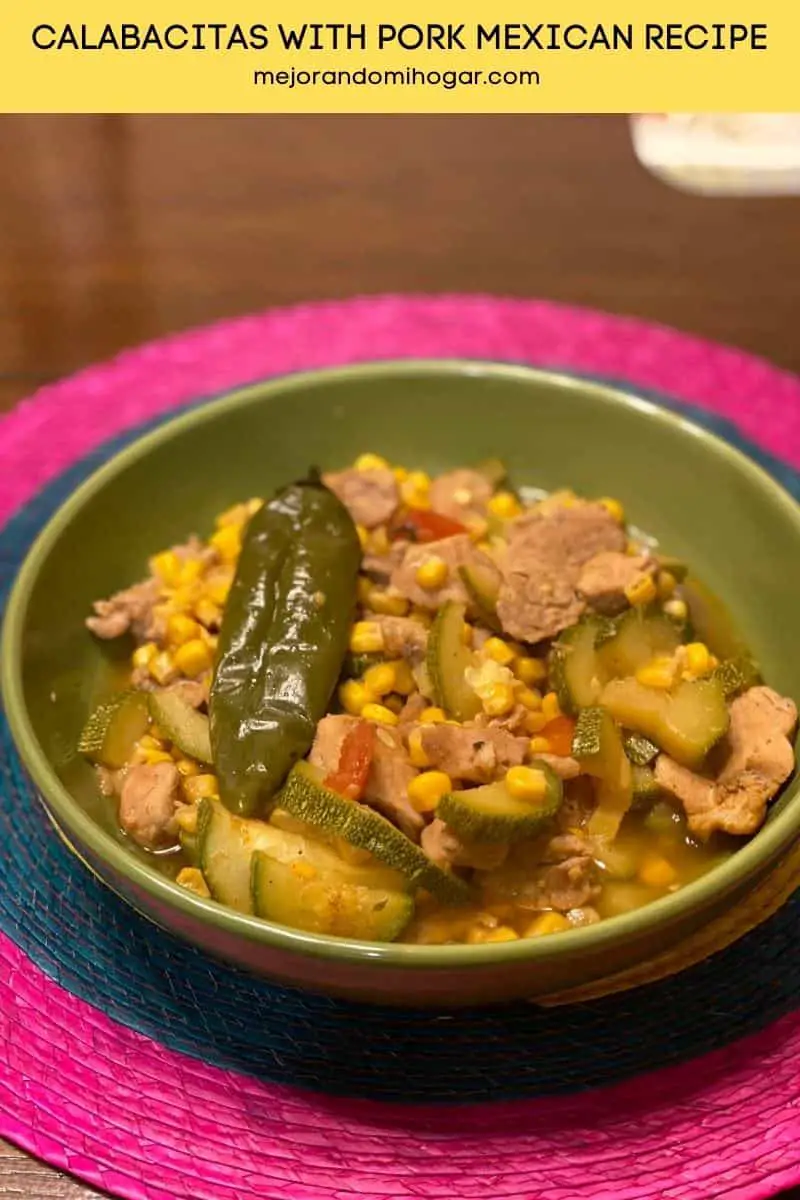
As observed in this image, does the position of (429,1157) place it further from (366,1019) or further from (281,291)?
(281,291)

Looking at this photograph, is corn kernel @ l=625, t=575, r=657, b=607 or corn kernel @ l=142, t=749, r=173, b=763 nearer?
corn kernel @ l=142, t=749, r=173, b=763

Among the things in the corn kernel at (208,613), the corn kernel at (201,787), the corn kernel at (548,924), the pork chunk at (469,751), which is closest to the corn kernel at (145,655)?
the corn kernel at (208,613)

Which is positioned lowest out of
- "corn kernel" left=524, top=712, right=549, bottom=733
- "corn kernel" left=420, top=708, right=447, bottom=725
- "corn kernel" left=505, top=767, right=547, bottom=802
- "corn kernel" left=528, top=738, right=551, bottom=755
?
"corn kernel" left=505, top=767, right=547, bottom=802

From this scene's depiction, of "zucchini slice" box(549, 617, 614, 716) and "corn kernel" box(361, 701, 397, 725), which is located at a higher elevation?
"zucchini slice" box(549, 617, 614, 716)

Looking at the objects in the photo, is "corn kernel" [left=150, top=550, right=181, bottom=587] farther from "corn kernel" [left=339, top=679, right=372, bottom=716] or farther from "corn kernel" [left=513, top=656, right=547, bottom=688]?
"corn kernel" [left=513, top=656, right=547, bottom=688]

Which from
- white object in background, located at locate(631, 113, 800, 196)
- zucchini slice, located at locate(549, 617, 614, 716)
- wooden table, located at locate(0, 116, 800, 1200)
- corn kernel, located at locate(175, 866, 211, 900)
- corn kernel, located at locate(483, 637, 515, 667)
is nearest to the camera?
corn kernel, located at locate(175, 866, 211, 900)

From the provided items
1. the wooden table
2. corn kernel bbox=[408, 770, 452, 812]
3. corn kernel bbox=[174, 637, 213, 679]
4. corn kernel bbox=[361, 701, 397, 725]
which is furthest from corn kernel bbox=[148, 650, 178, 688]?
the wooden table
